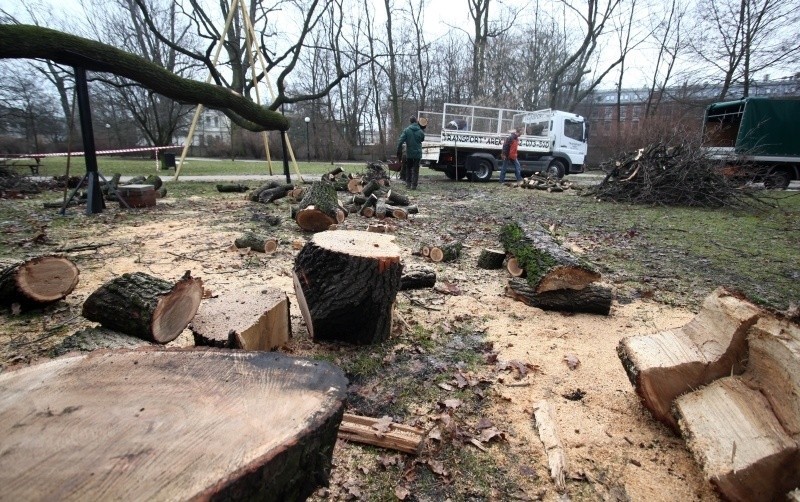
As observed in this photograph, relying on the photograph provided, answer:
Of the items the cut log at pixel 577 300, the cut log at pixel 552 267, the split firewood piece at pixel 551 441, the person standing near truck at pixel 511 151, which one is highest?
the person standing near truck at pixel 511 151

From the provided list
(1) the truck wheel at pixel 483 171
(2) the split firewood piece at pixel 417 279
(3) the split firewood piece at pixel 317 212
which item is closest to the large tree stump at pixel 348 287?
(2) the split firewood piece at pixel 417 279

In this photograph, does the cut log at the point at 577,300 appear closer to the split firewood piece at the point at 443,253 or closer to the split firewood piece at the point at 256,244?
the split firewood piece at the point at 443,253

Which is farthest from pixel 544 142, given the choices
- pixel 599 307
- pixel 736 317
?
pixel 736 317

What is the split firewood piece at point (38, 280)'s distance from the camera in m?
3.11

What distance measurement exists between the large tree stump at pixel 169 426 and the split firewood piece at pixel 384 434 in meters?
0.80

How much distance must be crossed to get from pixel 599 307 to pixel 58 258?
4.60 metres

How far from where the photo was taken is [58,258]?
3275 millimetres

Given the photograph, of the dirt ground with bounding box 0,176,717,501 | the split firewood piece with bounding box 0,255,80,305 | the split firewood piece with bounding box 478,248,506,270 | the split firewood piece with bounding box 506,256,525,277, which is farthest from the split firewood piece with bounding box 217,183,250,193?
the split firewood piece with bounding box 506,256,525,277

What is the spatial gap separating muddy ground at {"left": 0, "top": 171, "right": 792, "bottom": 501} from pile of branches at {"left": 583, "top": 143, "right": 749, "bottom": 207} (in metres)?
5.30

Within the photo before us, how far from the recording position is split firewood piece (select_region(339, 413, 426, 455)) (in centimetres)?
199

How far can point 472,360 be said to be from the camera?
2871 mm

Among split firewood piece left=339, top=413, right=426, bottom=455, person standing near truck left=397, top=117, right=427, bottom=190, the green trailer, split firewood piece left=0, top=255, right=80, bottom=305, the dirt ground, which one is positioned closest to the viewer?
the dirt ground

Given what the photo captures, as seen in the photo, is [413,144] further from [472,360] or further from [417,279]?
[472,360]

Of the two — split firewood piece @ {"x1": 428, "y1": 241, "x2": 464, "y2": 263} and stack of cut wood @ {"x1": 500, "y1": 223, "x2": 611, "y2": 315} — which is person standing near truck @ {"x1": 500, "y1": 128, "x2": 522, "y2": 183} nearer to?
split firewood piece @ {"x1": 428, "y1": 241, "x2": 464, "y2": 263}
